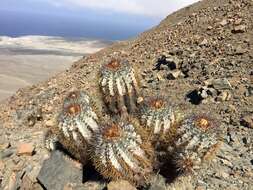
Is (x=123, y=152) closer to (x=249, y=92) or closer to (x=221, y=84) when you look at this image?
(x=249, y=92)

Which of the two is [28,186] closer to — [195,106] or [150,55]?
[195,106]

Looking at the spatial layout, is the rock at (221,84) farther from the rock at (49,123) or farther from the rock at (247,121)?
the rock at (49,123)

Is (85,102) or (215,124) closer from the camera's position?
(215,124)

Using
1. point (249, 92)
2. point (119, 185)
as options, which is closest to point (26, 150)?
point (119, 185)

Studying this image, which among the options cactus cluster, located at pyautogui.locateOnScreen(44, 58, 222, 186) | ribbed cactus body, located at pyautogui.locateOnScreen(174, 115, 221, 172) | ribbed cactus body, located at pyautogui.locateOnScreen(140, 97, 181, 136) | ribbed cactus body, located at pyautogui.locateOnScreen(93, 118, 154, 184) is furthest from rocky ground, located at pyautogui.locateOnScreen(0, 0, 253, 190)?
ribbed cactus body, located at pyautogui.locateOnScreen(140, 97, 181, 136)

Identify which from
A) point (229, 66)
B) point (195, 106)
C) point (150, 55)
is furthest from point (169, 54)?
point (195, 106)

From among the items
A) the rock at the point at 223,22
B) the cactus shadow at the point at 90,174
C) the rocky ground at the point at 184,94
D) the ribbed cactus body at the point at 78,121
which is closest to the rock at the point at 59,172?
the rocky ground at the point at 184,94

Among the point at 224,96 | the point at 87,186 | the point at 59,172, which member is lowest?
the point at 87,186
